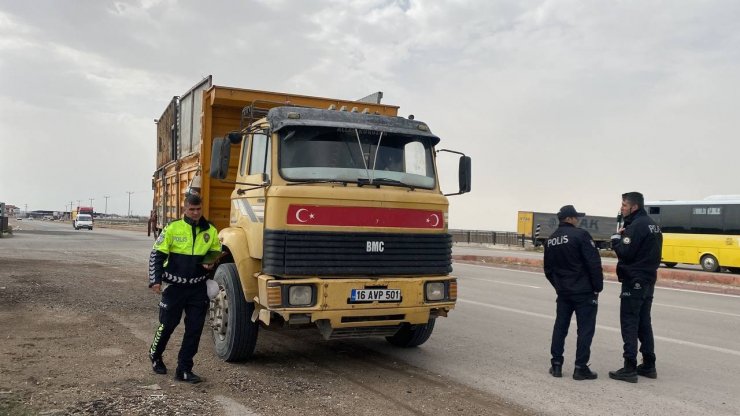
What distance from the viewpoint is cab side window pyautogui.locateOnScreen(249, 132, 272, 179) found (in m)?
5.82

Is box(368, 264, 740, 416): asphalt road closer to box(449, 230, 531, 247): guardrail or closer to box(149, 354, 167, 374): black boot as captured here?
box(149, 354, 167, 374): black boot

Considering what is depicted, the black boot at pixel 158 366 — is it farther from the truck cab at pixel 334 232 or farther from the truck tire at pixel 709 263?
the truck tire at pixel 709 263

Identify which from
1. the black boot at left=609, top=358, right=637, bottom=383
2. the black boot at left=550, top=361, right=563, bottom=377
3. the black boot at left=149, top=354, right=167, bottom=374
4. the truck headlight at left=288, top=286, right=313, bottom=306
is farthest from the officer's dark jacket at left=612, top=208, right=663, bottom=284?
the black boot at left=149, top=354, right=167, bottom=374

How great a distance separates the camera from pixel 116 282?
41.6 ft

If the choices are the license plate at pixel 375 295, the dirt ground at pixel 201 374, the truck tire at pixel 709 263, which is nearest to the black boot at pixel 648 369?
the dirt ground at pixel 201 374

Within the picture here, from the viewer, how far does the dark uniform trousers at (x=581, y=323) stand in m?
5.80

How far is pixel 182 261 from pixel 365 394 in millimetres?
2040

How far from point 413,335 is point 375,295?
5.43 ft

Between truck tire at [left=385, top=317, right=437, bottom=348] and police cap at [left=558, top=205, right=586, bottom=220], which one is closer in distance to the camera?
police cap at [left=558, top=205, right=586, bottom=220]

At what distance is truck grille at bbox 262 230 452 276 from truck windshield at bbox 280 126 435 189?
0.61 meters

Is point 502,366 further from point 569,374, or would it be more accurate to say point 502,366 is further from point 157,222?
point 157,222

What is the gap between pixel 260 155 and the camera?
6.06 metres

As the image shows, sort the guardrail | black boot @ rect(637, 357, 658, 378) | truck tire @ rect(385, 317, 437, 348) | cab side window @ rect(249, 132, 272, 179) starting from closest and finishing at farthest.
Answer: cab side window @ rect(249, 132, 272, 179), black boot @ rect(637, 357, 658, 378), truck tire @ rect(385, 317, 437, 348), the guardrail

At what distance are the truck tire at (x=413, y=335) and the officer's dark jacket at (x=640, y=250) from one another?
7.09 feet
